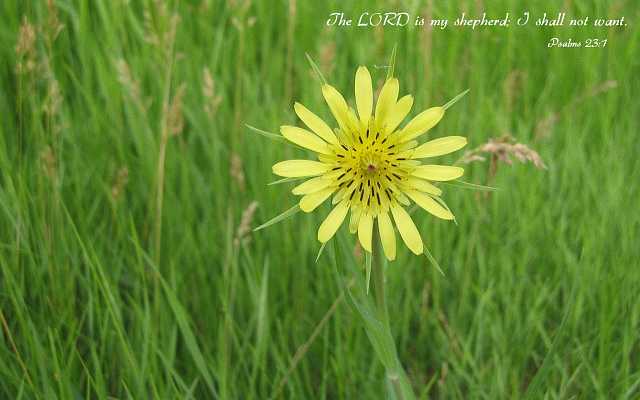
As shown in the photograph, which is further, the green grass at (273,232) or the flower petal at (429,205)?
the green grass at (273,232)

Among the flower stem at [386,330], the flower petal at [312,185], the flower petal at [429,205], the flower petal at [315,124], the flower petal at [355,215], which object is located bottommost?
the flower stem at [386,330]

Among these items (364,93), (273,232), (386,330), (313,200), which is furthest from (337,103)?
(273,232)

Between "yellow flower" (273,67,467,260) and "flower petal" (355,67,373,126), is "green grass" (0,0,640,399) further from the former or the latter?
"flower petal" (355,67,373,126)

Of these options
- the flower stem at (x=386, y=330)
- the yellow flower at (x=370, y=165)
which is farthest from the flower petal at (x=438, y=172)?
the flower stem at (x=386, y=330)

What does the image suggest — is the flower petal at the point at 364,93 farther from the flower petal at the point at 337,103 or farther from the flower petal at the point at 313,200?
the flower petal at the point at 313,200

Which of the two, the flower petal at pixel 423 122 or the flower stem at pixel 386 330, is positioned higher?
the flower petal at pixel 423 122

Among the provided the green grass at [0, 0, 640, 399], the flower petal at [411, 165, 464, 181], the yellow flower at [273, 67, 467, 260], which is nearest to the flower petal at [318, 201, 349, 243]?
the yellow flower at [273, 67, 467, 260]

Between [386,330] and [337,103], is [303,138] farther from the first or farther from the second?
[386,330]

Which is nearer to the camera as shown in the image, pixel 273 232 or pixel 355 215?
pixel 355 215
